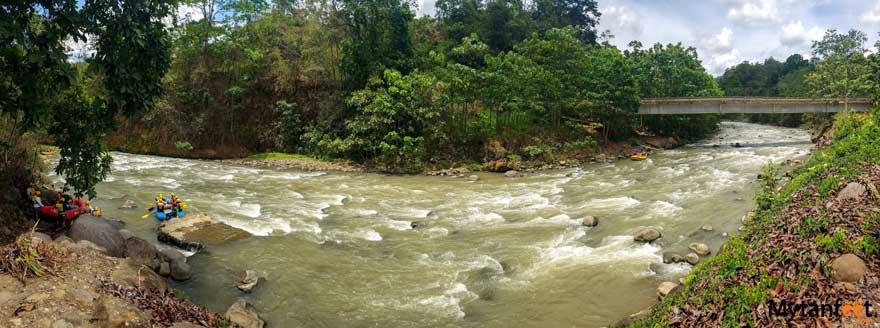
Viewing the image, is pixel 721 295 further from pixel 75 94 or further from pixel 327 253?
pixel 75 94

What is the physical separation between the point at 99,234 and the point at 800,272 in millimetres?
12475

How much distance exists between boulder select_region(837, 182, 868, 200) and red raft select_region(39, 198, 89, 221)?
16.0 metres

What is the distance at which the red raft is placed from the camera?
36.6 feet

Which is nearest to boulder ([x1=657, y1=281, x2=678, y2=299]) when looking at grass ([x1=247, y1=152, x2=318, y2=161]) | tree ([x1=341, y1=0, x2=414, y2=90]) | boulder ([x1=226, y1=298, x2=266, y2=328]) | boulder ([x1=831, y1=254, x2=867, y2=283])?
boulder ([x1=831, y1=254, x2=867, y2=283])

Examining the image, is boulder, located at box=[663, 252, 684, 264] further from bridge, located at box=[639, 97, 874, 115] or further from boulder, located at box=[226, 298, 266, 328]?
bridge, located at box=[639, 97, 874, 115]

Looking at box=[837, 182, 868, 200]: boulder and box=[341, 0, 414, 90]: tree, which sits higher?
box=[341, 0, 414, 90]: tree

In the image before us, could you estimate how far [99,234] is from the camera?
1008 centimetres

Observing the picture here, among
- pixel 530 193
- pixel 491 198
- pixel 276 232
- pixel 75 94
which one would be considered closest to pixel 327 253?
pixel 276 232

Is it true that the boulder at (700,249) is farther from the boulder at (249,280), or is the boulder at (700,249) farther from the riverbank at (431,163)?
the riverbank at (431,163)

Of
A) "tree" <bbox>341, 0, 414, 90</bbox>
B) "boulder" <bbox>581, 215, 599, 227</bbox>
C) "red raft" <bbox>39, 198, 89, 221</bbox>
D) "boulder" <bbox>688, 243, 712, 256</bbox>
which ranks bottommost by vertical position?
"boulder" <bbox>688, 243, 712, 256</bbox>

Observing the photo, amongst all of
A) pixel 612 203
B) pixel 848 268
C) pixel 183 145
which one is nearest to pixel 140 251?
pixel 848 268

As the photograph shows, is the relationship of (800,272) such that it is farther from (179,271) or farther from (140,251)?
(140,251)

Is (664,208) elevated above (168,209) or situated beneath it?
situated beneath

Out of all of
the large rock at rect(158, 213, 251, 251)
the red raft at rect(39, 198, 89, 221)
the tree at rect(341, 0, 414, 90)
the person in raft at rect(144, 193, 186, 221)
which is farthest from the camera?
the tree at rect(341, 0, 414, 90)
